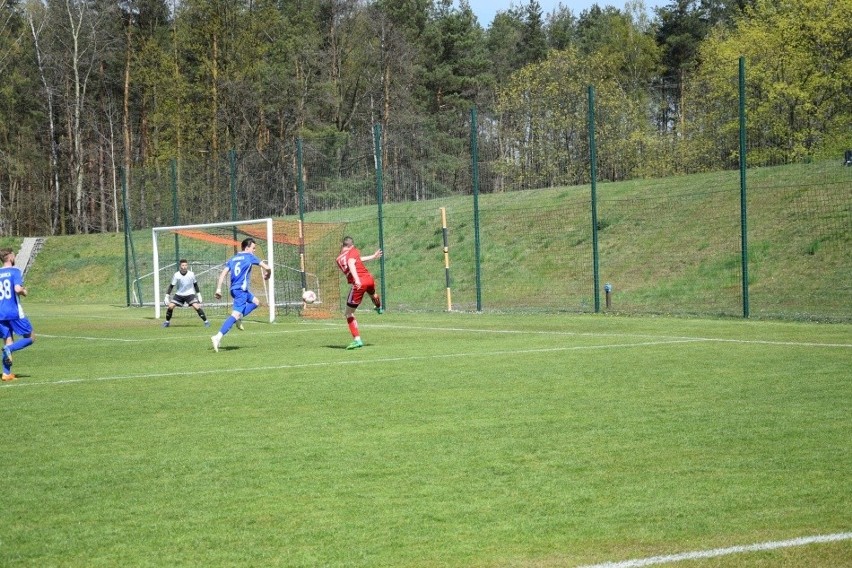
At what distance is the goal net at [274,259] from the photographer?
108 feet

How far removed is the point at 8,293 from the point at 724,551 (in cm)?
1268

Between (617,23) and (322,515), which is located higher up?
(617,23)

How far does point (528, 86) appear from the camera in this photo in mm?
60625

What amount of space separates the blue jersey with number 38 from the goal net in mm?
12515

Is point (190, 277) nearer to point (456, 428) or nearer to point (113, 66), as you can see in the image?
point (456, 428)

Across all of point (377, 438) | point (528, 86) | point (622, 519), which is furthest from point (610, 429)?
point (528, 86)

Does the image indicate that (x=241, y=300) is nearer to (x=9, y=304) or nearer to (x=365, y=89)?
(x=9, y=304)

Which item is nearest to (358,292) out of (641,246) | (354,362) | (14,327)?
(354,362)

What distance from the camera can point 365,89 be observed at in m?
66.2

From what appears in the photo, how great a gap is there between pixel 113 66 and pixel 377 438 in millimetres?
65850

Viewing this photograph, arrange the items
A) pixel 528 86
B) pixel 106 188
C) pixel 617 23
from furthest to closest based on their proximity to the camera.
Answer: pixel 617 23
pixel 106 188
pixel 528 86

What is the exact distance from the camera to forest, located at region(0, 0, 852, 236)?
4438 cm

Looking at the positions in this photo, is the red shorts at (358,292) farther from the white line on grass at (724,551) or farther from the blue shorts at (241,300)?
the white line on grass at (724,551)

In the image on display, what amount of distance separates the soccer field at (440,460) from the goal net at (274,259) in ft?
49.5
